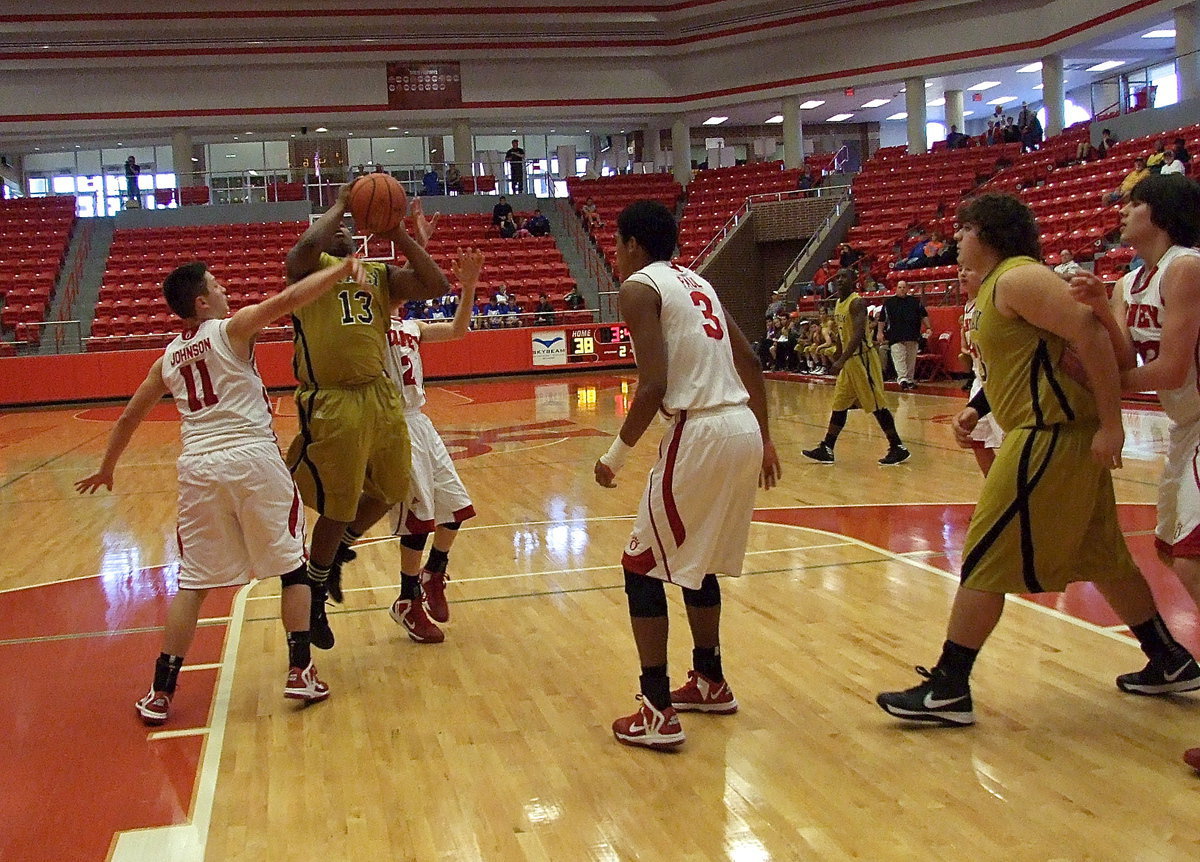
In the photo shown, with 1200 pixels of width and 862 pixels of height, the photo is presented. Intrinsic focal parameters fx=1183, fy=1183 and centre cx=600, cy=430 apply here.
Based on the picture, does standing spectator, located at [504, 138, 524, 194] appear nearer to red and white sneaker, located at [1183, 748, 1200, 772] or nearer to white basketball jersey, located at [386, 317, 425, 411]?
white basketball jersey, located at [386, 317, 425, 411]

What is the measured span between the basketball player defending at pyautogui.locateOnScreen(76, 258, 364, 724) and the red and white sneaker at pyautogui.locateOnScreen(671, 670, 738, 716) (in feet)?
4.51

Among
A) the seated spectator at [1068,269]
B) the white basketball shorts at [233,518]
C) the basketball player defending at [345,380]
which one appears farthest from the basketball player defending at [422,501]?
the seated spectator at [1068,269]

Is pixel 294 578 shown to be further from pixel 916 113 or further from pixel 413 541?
pixel 916 113

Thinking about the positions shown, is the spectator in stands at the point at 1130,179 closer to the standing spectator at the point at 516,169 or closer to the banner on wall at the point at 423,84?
the standing spectator at the point at 516,169

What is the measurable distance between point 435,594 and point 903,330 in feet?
40.9

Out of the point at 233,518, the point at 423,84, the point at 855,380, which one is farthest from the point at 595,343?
the point at 233,518

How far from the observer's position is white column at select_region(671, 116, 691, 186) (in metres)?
31.2

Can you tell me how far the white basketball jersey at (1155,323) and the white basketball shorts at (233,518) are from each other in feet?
9.92

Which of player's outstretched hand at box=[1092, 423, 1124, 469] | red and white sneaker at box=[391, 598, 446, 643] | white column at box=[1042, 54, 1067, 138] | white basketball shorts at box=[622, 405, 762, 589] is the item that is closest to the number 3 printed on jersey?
white basketball shorts at box=[622, 405, 762, 589]

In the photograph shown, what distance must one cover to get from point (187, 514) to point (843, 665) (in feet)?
8.31

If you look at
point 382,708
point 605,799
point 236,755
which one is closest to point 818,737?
point 605,799

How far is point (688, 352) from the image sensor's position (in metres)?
3.80

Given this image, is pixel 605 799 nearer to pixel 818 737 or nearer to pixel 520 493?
pixel 818 737

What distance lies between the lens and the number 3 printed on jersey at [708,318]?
383 centimetres
